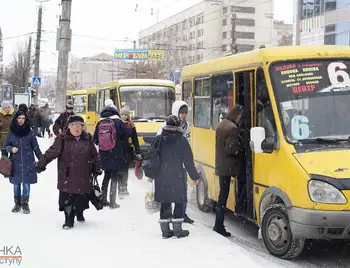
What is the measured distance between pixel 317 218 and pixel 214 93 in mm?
3714

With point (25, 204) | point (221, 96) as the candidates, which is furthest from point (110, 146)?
point (221, 96)

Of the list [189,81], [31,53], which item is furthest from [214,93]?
[31,53]

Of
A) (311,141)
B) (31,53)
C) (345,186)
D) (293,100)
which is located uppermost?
(31,53)

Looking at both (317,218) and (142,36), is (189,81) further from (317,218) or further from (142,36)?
(142,36)

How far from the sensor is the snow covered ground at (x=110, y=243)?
6012mm

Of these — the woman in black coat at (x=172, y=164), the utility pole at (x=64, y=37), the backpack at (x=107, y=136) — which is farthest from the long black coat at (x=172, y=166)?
the utility pole at (x=64, y=37)

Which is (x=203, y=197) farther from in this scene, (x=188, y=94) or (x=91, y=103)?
(x=91, y=103)

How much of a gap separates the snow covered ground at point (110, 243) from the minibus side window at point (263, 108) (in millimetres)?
1537

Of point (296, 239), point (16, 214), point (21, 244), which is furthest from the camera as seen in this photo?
point (16, 214)

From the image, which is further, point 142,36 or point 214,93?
point 142,36

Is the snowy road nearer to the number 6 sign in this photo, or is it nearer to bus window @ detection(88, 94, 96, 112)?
the number 6 sign

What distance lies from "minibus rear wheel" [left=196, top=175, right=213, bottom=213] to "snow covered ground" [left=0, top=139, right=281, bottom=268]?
112cm

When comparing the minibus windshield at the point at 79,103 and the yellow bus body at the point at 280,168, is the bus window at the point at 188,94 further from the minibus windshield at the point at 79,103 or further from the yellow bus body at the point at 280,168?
the minibus windshield at the point at 79,103

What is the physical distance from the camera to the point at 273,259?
633 centimetres
